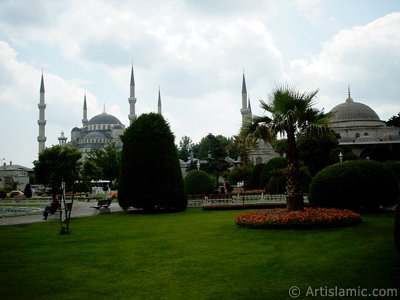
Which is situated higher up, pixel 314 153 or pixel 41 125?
pixel 41 125

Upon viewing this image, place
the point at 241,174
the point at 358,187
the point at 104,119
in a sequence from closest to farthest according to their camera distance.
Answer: the point at 358,187, the point at 241,174, the point at 104,119

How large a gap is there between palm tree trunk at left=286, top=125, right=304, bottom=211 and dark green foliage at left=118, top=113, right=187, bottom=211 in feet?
31.4

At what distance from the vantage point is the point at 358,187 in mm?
14945

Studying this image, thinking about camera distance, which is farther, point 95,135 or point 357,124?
point 95,135

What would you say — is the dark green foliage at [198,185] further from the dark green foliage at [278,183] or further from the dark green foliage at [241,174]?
the dark green foliage at [241,174]

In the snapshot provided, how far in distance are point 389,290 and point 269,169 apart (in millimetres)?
26225

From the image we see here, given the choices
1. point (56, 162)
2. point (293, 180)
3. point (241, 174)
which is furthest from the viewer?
point (56, 162)

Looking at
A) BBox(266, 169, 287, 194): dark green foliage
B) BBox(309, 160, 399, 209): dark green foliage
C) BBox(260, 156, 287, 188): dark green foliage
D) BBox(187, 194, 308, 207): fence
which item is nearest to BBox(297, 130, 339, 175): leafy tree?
BBox(260, 156, 287, 188): dark green foliage

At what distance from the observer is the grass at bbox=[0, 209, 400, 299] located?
20.1ft

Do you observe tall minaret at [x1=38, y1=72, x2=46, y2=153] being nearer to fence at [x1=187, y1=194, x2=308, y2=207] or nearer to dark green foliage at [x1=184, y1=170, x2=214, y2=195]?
dark green foliage at [x1=184, y1=170, x2=214, y2=195]

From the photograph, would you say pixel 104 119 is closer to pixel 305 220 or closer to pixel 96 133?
pixel 96 133

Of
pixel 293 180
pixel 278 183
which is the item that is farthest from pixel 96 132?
pixel 293 180

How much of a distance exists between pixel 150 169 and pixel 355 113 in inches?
2143

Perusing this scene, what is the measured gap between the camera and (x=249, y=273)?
687 cm
